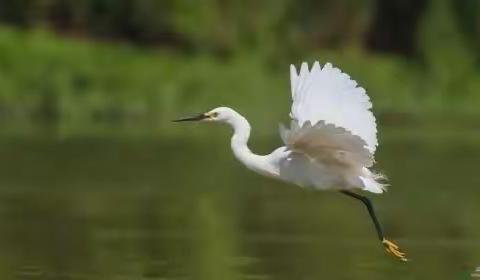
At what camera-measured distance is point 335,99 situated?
43.3 ft

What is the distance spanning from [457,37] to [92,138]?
31.1ft

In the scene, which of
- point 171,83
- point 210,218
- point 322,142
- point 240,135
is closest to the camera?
point 322,142

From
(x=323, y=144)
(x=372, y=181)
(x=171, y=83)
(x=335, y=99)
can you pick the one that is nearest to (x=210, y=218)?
(x=372, y=181)

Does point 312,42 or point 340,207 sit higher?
point 312,42

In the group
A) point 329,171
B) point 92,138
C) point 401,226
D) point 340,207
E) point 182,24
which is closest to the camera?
point 329,171

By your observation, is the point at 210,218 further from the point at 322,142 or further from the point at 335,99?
the point at 322,142

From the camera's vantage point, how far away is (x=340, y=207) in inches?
771

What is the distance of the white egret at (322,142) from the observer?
13.0m

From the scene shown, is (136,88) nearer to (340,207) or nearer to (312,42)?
(312,42)

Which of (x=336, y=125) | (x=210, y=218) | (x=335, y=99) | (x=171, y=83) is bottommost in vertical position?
(x=210, y=218)

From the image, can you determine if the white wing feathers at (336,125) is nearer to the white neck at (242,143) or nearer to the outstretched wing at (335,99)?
the outstretched wing at (335,99)

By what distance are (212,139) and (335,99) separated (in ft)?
59.5

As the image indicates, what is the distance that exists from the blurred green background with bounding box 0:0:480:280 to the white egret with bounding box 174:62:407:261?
0.79 meters

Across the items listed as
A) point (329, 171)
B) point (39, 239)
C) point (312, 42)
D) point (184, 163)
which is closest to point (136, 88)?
point (312, 42)
